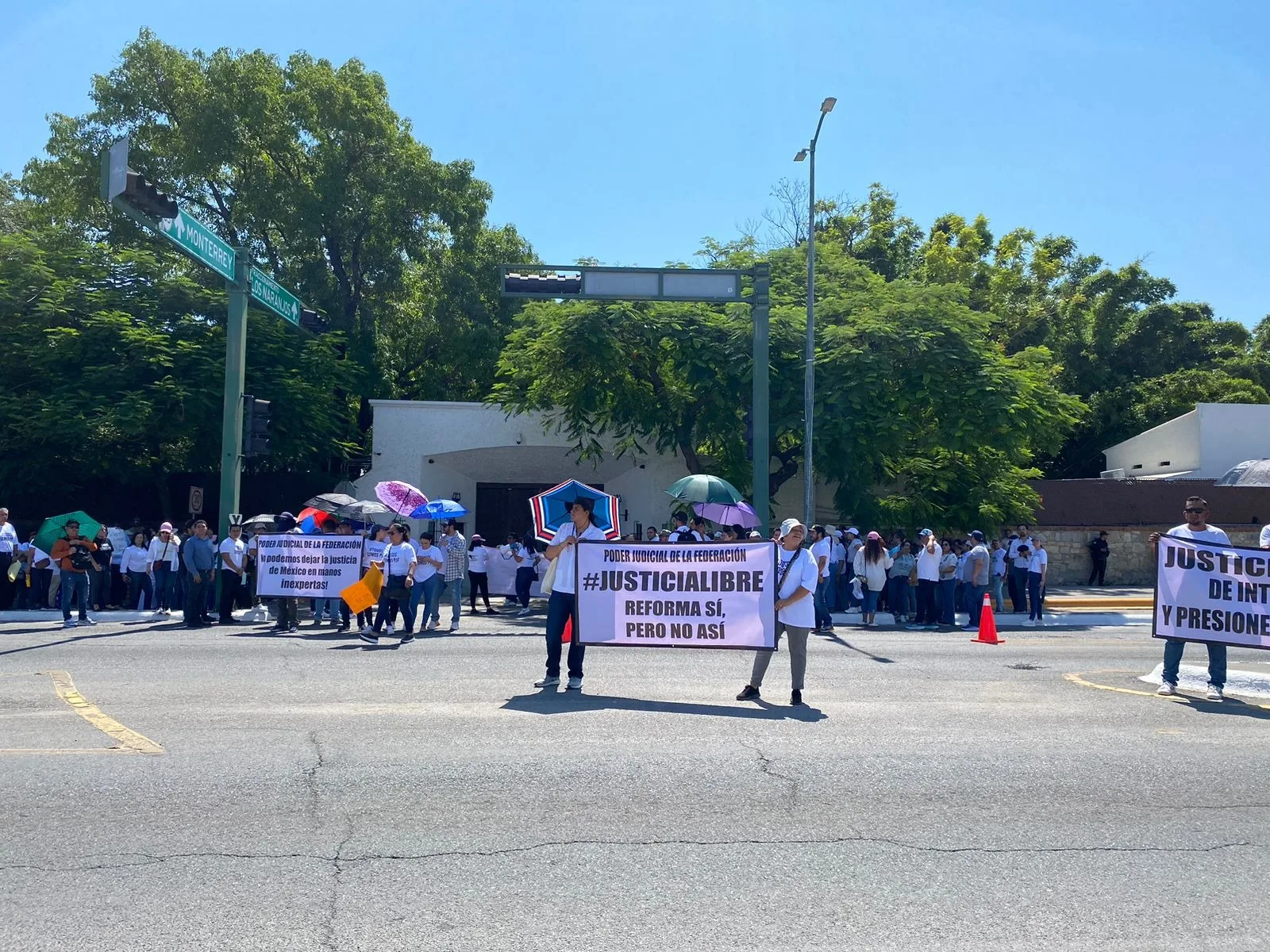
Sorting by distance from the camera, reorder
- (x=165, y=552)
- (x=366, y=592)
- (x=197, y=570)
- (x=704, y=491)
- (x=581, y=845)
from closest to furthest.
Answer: (x=581, y=845) < (x=366, y=592) < (x=197, y=570) < (x=165, y=552) < (x=704, y=491)

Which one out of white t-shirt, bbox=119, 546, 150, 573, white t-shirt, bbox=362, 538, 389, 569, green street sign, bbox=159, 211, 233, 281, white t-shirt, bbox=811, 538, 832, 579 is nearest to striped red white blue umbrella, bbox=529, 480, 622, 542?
white t-shirt, bbox=362, 538, 389, 569

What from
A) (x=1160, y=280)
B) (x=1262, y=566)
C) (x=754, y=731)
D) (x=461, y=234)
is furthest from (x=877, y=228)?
(x=754, y=731)

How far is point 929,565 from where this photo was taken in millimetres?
19156

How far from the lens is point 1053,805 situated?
21.8 feet

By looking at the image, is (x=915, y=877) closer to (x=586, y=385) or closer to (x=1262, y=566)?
(x=1262, y=566)

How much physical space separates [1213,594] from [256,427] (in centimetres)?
1438

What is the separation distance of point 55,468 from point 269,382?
542 centimetres

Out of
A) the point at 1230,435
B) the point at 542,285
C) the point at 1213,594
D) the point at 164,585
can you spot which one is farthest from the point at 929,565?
the point at 1230,435

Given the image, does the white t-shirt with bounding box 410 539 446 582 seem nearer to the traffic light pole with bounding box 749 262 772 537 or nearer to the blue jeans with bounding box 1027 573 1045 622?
the traffic light pole with bounding box 749 262 772 537

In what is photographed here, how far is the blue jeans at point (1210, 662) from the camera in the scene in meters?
10.4

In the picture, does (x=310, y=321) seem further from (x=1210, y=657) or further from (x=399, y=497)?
(x=1210, y=657)

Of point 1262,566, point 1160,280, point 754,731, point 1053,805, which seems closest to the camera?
point 1053,805

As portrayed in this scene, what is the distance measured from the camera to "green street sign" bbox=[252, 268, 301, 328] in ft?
64.1

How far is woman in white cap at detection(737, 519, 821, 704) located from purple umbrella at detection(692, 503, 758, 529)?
11.4 metres
